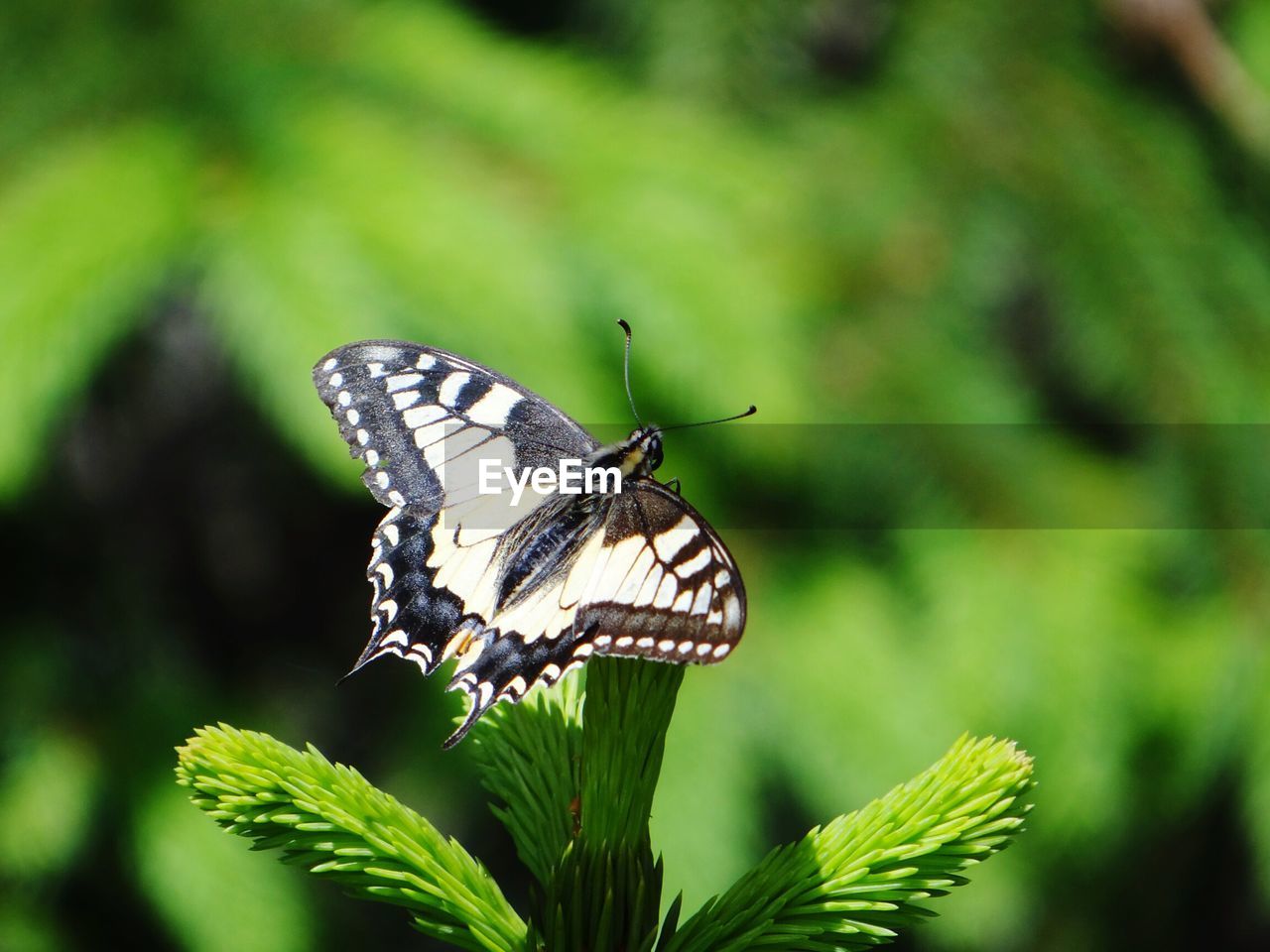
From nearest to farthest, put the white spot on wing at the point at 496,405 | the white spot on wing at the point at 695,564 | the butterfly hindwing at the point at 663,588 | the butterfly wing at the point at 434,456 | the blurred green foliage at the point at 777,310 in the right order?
the butterfly hindwing at the point at 663,588 < the white spot on wing at the point at 695,564 < the butterfly wing at the point at 434,456 < the white spot on wing at the point at 496,405 < the blurred green foliage at the point at 777,310

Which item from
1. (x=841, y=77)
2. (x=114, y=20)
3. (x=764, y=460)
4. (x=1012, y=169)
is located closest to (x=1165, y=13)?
(x=1012, y=169)

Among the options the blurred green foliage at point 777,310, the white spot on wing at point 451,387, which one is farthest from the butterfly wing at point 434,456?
the blurred green foliage at point 777,310

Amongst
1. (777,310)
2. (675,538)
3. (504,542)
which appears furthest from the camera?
(777,310)

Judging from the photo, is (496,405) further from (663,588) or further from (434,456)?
(663,588)

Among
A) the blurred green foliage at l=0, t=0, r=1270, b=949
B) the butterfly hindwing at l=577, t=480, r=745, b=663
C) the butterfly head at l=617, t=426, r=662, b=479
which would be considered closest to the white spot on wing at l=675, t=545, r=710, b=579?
the butterfly hindwing at l=577, t=480, r=745, b=663

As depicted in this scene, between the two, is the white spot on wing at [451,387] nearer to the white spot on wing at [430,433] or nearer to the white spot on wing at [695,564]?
the white spot on wing at [430,433]

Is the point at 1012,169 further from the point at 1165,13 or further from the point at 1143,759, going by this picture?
the point at 1143,759

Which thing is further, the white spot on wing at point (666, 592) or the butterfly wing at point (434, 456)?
the butterfly wing at point (434, 456)

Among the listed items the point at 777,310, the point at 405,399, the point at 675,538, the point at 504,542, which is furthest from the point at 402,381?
the point at 777,310
